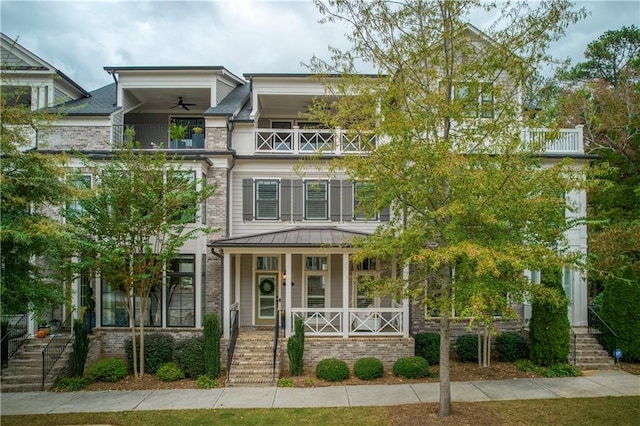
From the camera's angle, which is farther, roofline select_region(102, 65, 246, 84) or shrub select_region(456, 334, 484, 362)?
roofline select_region(102, 65, 246, 84)

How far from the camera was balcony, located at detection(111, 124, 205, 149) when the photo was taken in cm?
1549

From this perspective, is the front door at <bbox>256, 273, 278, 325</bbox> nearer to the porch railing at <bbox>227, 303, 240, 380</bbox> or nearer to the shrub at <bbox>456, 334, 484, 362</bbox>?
the porch railing at <bbox>227, 303, 240, 380</bbox>

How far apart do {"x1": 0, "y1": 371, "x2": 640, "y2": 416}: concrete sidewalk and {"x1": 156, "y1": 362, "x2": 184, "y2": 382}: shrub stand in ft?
2.40

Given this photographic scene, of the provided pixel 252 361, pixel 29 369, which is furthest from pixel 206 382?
pixel 29 369

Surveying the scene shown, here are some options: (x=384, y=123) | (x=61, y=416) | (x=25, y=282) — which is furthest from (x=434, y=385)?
(x=25, y=282)

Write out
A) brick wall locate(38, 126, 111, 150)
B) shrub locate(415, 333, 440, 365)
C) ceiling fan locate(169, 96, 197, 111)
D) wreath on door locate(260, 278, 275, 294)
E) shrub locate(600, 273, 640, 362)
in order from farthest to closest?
ceiling fan locate(169, 96, 197, 111), wreath on door locate(260, 278, 275, 294), brick wall locate(38, 126, 111, 150), shrub locate(415, 333, 440, 365), shrub locate(600, 273, 640, 362)

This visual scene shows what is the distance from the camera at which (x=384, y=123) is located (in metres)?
8.79

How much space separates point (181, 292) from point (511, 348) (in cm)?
1102

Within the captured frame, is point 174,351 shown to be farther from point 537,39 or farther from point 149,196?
point 537,39

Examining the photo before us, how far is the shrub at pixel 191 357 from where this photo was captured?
12.6 metres

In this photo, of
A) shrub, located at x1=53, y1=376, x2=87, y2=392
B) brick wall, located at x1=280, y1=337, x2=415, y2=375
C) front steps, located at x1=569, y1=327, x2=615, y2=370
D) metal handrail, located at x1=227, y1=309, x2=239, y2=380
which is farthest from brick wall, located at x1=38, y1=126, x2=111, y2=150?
front steps, located at x1=569, y1=327, x2=615, y2=370

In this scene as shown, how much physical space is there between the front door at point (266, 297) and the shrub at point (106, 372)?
4.81 metres

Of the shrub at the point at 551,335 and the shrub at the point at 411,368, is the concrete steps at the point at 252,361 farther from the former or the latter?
the shrub at the point at 551,335

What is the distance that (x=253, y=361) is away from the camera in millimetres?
12773
